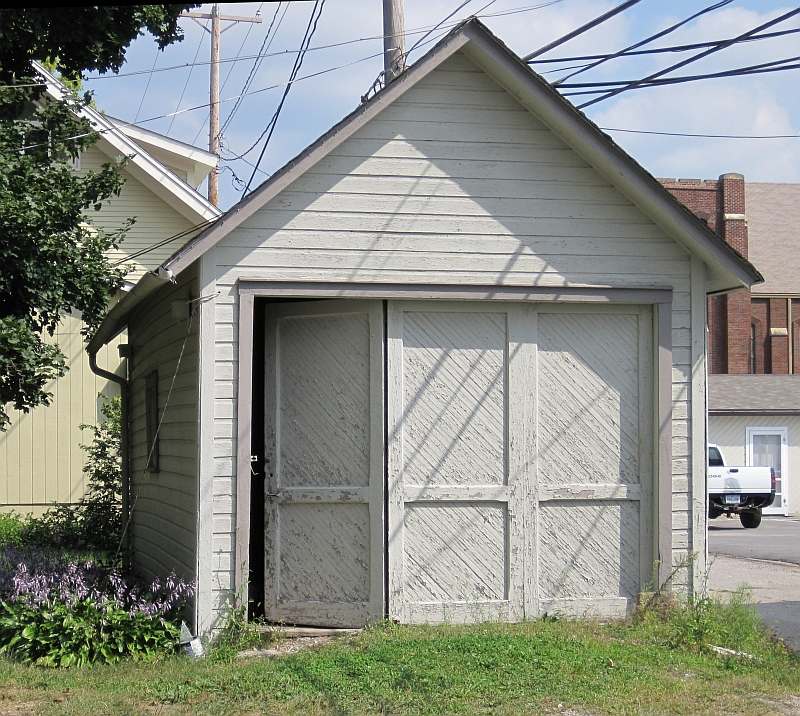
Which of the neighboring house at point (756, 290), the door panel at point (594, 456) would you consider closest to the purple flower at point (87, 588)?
the door panel at point (594, 456)

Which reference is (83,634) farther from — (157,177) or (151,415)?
(157,177)

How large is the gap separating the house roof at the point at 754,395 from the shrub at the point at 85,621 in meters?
24.2

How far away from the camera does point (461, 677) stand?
756cm

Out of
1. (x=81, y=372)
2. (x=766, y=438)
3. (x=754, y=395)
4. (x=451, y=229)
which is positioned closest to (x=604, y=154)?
(x=451, y=229)

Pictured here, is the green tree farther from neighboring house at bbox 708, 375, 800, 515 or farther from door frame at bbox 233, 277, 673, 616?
neighboring house at bbox 708, 375, 800, 515

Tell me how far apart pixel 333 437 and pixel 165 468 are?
8.05 ft

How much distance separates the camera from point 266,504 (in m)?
9.70

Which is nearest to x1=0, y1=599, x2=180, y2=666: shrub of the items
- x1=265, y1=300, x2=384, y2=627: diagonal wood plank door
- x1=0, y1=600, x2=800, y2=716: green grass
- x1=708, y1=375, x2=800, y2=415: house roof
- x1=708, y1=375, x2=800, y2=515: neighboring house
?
x1=0, y1=600, x2=800, y2=716: green grass

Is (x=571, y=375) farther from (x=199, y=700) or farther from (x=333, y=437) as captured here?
(x=199, y=700)

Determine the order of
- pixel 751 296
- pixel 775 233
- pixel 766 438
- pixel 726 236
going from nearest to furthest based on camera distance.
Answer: pixel 766 438
pixel 726 236
pixel 751 296
pixel 775 233

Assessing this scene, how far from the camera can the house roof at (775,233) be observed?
49.1 m

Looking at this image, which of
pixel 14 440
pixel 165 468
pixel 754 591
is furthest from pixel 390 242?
pixel 14 440

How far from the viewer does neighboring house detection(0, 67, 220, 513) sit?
18875 mm

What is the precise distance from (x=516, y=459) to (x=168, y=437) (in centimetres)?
347
